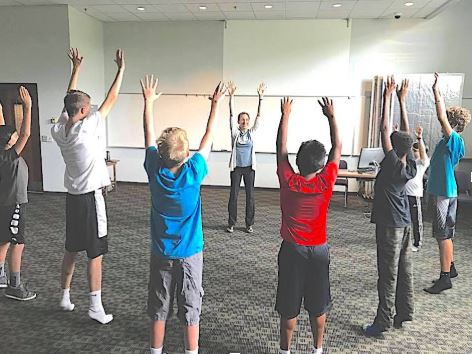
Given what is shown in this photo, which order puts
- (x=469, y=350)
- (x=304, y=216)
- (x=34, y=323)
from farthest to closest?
1. (x=34, y=323)
2. (x=469, y=350)
3. (x=304, y=216)

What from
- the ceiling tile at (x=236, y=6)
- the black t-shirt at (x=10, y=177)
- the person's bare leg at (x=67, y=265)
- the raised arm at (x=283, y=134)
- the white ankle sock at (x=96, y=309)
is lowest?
the white ankle sock at (x=96, y=309)

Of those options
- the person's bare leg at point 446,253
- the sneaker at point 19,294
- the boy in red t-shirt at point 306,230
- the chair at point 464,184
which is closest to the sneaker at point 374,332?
the boy in red t-shirt at point 306,230

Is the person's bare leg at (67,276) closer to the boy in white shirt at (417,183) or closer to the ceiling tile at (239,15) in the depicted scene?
the boy in white shirt at (417,183)

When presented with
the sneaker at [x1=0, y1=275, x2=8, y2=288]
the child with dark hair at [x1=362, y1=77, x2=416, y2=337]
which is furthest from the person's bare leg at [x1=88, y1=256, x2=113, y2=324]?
the child with dark hair at [x1=362, y1=77, x2=416, y2=337]

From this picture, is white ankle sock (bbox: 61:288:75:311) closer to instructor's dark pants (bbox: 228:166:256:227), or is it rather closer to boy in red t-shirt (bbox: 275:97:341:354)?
boy in red t-shirt (bbox: 275:97:341:354)

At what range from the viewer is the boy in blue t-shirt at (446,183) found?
344 cm

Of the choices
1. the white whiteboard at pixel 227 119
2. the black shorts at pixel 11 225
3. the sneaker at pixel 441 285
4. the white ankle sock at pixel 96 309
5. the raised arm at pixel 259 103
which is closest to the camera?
the white ankle sock at pixel 96 309

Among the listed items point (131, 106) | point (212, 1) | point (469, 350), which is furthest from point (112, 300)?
point (131, 106)

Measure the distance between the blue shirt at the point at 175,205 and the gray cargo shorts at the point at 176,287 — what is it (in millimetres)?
55

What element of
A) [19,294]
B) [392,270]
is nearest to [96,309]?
[19,294]

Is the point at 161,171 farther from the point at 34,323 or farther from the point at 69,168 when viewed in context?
the point at 34,323

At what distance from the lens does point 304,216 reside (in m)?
2.29

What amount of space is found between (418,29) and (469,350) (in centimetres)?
674

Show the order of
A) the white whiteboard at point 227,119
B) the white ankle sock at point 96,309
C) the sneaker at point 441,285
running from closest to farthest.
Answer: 1. the white ankle sock at point 96,309
2. the sneaker at point 441,285
3. the white whiteboard at point 227,119
